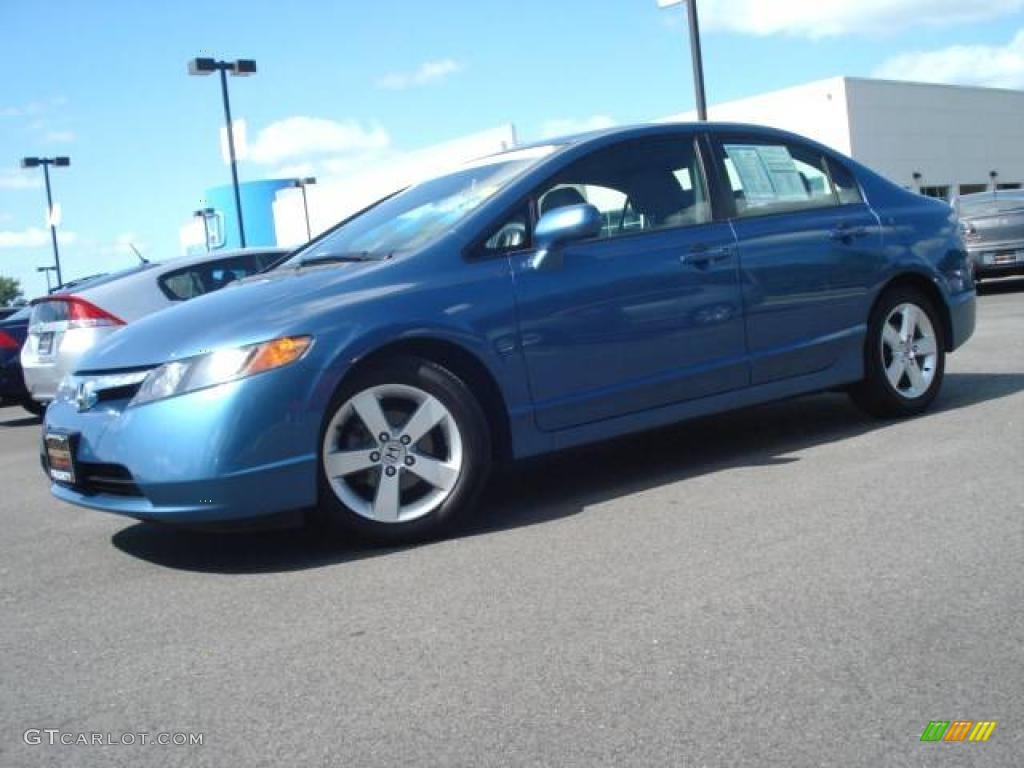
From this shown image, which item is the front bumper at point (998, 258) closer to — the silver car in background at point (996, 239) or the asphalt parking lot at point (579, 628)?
the silver car in background at point (996, 239)

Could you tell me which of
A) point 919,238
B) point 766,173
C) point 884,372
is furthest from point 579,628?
point 919,238

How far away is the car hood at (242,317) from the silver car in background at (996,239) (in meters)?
13.3

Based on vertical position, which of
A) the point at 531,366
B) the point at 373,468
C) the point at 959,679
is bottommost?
the point at 959,679

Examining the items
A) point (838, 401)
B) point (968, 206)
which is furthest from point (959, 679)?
point (968, 206)

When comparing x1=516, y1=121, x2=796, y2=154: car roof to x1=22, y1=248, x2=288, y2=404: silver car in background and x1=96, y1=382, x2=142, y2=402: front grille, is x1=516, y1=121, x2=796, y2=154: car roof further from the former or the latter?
x1=22, y1=248, x2=288, y2=404: silver car in background

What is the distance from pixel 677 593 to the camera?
3.60 metres

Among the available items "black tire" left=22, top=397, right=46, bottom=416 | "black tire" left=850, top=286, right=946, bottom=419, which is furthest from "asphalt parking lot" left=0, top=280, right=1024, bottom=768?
"black tire" left=22, top=397, right=46, bottom=416

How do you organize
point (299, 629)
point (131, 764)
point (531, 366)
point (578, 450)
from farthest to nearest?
point (578, 450)
point (531, 366)
point (299, 629)
point (131, 764)

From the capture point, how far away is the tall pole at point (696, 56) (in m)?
16.7

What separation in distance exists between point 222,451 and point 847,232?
11.4 ft

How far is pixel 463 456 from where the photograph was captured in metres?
4.57

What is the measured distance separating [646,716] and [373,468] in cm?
196

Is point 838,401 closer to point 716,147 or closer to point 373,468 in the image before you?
point 716,147

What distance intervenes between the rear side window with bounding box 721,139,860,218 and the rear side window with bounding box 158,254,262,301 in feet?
14.6
